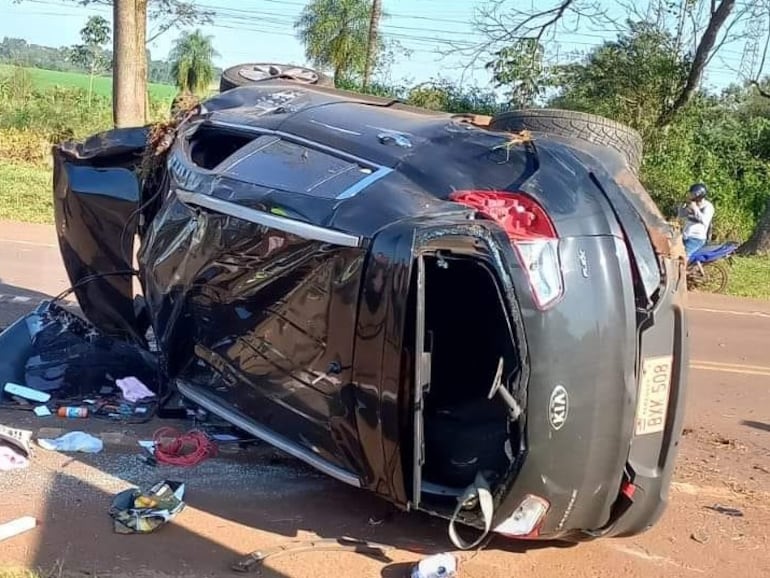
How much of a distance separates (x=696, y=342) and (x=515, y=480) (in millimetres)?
5764

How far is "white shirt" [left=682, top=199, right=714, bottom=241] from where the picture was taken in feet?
41.0

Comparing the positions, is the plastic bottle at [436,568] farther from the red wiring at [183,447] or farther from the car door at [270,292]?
the red wiring at [183,447]

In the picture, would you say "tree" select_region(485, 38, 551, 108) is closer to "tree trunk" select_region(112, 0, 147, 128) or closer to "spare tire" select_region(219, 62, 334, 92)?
"tree trunk" select_region(112, 0, 147, 128)

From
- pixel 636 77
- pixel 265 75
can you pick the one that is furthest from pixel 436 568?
pixel 636 77

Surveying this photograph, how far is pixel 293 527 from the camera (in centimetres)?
428

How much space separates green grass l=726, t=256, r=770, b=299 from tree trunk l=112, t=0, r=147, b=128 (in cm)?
1040

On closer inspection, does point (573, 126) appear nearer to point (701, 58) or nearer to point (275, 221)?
point (275, 221)

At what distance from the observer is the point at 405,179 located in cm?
400

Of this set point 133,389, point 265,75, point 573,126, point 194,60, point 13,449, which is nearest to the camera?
point 573,126

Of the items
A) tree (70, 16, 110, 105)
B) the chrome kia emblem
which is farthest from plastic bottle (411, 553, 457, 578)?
tree (70, 16, 110, 105)

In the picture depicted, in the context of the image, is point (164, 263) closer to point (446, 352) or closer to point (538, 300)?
point (446, 352)

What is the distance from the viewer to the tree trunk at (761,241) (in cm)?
1619

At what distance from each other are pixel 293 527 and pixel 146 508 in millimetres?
655

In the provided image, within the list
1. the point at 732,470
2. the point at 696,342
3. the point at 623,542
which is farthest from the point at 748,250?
the point at 623,542
